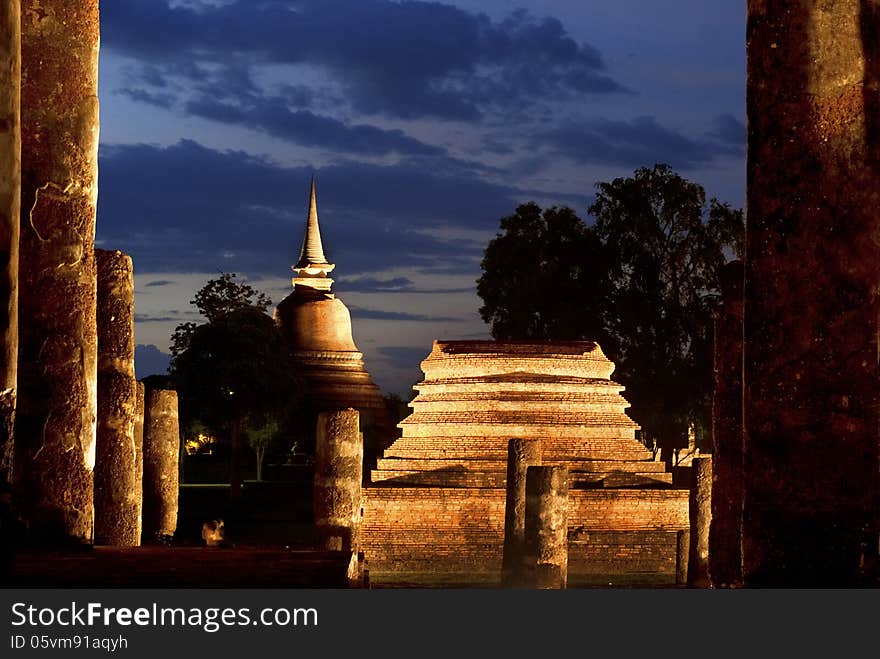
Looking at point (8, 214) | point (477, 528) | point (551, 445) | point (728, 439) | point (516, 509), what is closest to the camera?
point (8, 214)

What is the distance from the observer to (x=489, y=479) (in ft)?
79.6

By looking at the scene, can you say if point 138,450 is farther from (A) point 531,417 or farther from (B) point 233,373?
(B) point 233,373

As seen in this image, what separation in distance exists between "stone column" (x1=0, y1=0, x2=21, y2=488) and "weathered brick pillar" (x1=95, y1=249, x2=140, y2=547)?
20.4ft

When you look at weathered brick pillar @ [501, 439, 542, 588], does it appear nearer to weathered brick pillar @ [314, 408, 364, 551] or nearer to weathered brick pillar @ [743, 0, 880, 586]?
weathered brick pillar @ [314, 408, 364, 551]

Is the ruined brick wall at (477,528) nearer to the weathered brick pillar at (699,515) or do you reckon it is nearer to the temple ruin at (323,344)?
the weathered brick pillar at (699,515)

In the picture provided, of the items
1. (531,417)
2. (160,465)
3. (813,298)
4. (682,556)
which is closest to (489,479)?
(531,417)

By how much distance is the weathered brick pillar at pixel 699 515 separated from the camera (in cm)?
1950

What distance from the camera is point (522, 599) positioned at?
280 inches

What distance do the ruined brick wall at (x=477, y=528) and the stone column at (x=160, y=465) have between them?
5.67 meters

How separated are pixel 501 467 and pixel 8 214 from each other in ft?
57.1

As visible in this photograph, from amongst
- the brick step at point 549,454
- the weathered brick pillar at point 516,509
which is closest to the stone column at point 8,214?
the weathered brick pillar at point 516,509

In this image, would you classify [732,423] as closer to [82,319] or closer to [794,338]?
[794,338]

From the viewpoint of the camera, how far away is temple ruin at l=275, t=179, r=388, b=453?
4216 centimetres

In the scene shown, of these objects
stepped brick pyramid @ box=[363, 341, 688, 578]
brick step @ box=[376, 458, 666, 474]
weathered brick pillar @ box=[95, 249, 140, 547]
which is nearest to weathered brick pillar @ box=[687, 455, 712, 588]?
stepped brick pyramid @ box=[363, 341, 688, 578]
